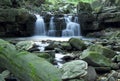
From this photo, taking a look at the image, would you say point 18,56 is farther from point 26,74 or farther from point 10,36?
point 10,36

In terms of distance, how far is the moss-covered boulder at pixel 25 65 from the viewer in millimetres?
4266

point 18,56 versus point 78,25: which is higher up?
point 18,56

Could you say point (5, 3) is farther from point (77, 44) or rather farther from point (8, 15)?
point (77, 44)

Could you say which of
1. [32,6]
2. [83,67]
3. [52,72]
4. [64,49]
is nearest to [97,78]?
[83,67]

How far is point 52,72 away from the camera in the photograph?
173 inches

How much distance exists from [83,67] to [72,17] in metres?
16.8

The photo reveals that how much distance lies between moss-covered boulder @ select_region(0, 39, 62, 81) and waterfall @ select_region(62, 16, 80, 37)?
1734 centimetres

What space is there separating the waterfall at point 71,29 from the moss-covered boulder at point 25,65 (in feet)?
56.9

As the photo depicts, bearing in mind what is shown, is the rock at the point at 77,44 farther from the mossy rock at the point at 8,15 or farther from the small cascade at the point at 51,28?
the small cascade at the point at 51,28

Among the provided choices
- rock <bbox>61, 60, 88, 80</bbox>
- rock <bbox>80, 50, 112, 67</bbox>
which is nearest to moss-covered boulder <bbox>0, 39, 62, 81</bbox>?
rock <bbox>61, 60, 88, 80</bbox>

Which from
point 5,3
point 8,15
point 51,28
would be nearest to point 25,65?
point 8,15

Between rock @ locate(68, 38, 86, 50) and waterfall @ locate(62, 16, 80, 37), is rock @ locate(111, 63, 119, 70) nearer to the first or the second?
rock @ locate(68, 38, 86, 50)

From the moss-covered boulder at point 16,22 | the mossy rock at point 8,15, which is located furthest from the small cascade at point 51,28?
the mossy rock at point 8,15

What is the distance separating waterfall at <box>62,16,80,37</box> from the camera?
863 inches
